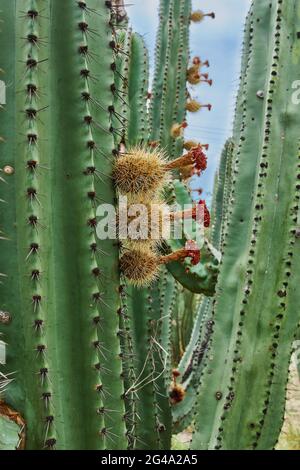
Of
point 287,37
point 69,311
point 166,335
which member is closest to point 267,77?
point 287,37

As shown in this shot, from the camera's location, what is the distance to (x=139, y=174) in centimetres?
198

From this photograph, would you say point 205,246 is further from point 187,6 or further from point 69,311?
point 187,6

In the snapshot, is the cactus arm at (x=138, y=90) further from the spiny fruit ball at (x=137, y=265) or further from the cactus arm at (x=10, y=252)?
the cactus arm at (x=10, y=252)

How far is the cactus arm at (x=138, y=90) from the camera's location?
3.80 metres

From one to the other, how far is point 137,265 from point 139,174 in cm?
31

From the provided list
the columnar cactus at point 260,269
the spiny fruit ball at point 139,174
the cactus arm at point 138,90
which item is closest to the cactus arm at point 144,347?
the columnar cactus at point 260,269

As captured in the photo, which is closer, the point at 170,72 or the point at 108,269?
the point at 108,269

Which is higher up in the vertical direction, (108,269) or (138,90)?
(138,90)

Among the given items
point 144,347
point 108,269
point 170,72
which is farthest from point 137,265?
point 170,72

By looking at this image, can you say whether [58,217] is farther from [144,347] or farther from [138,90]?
[138,90]

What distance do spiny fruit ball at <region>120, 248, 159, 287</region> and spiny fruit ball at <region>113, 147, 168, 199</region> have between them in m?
0.20

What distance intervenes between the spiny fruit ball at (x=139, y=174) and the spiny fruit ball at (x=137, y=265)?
20 centimetres

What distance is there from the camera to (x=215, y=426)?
9.00 ft

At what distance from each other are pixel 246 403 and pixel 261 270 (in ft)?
1.95
